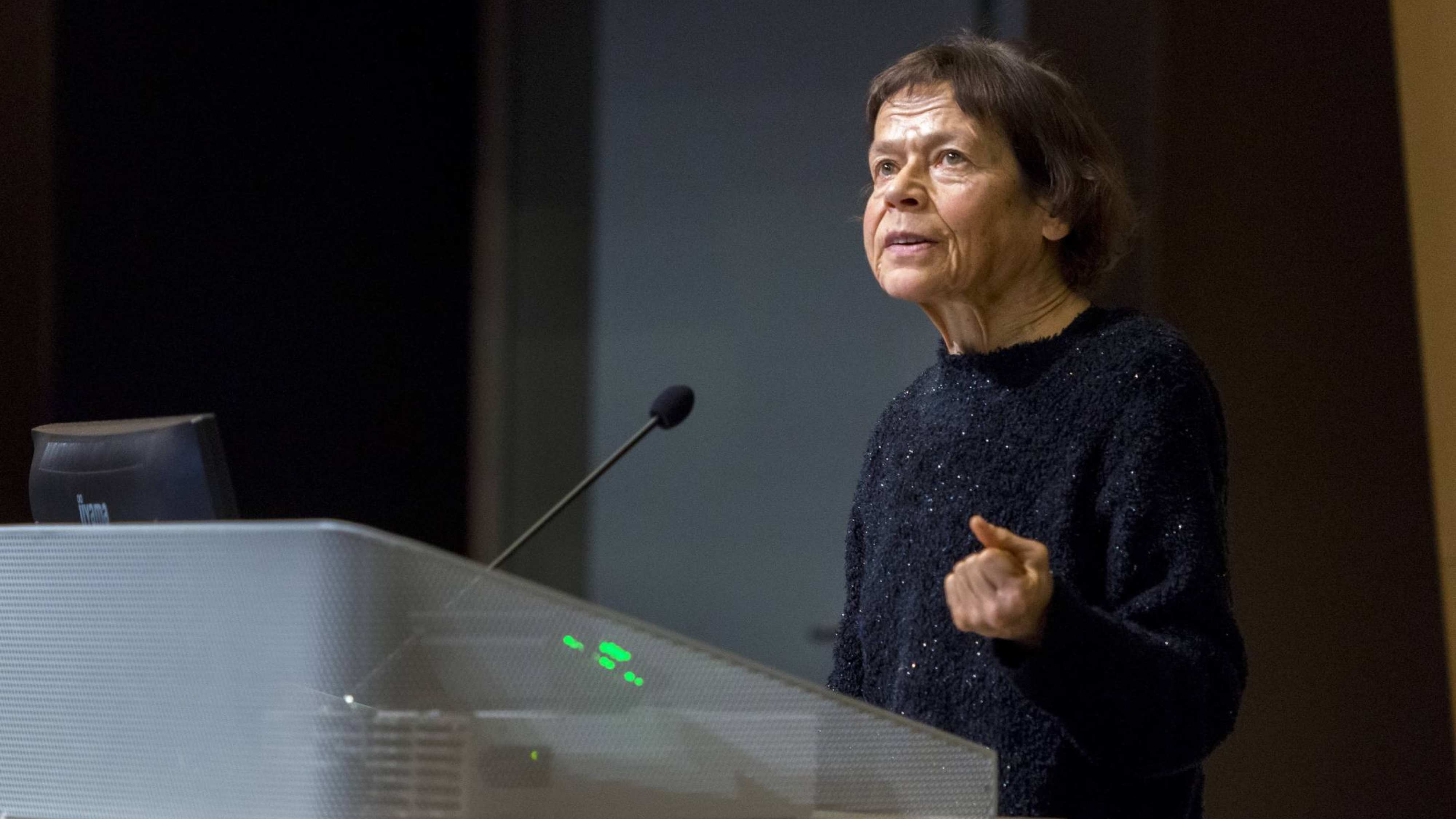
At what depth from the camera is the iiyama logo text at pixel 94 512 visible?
44.5 inches

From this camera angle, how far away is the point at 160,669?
71 centimetres

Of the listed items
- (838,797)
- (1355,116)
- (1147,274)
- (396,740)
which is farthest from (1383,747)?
(396,740)

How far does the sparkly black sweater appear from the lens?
2.94 ft

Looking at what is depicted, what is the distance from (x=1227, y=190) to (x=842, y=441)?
1.25 metres

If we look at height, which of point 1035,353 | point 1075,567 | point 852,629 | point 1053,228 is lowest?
point 852,629

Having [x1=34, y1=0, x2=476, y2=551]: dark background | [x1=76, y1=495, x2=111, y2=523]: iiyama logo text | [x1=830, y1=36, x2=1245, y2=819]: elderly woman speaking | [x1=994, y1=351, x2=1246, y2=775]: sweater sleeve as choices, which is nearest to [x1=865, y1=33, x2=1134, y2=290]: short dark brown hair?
[x1=830, y1=36, x2=1245, y2=819]: elderly woman speaking

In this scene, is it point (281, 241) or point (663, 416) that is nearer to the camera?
point (663, 416)

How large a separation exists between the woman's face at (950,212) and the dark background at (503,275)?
1.78ft

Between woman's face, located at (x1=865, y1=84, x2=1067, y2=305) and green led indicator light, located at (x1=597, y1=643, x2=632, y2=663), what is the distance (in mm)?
578

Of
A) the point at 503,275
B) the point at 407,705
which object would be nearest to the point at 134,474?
the point at 407,705


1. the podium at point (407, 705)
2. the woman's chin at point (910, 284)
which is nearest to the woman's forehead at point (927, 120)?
the woman's chin at point (910, 284)

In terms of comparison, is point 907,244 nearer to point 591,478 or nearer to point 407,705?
point 591,478

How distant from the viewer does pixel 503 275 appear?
3.38m

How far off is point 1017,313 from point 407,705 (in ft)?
2.44
